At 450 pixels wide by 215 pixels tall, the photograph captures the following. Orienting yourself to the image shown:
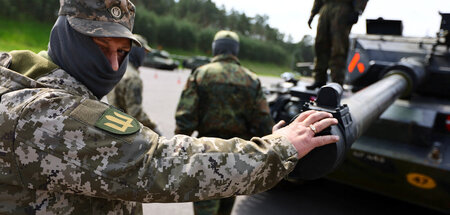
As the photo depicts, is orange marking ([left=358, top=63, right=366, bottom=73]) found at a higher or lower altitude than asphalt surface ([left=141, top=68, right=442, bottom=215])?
higher

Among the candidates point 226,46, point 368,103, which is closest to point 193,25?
point 226,46

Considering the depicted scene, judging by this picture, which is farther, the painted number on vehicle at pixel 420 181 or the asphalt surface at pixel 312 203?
the asphalt surface at pixel 312 203

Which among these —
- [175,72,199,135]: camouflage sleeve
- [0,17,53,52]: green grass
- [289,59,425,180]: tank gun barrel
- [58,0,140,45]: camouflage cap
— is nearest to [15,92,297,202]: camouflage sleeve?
[289,59,425,180]: tank gun barrel

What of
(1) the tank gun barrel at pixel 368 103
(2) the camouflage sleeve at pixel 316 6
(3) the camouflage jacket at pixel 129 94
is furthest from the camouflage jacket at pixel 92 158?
(2) the camouflage sleeve at pixel 316 6

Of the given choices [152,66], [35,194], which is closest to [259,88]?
[35,194]

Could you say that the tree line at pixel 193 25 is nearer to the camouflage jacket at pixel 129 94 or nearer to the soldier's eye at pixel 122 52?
the camouflage jacket at pixel 129 94

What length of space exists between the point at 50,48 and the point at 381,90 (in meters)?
2.01

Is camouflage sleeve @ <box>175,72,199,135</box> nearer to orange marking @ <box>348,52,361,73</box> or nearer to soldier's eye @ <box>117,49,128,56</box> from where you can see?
soldier's eye @ <box>117,49,128,56</box>

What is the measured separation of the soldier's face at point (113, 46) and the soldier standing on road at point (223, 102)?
164cm

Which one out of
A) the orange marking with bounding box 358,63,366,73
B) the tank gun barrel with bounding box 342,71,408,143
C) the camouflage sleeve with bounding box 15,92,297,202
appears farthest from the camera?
the orange marking with bounding box 358,63,366,73

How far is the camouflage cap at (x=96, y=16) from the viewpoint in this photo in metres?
1.30

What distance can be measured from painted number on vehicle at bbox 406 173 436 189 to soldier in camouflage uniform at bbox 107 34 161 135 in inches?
105

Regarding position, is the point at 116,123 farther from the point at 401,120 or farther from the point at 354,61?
the point at 354,61

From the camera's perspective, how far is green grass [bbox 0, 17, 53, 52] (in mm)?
26922
